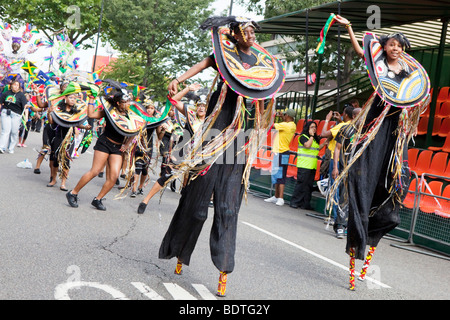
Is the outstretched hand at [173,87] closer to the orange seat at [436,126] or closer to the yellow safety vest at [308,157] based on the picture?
the yellow safety vest at [308,157]

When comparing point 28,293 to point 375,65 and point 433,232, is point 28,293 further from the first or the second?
point 433,232

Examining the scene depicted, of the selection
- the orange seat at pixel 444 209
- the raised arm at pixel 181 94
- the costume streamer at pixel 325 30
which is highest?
the costume streamer at pixel 325 30

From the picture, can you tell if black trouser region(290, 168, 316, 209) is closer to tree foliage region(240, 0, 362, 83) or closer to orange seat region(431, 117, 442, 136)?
orange seat region(431, 117, 442, 136)

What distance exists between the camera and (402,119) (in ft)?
18.0

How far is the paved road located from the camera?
4.66 metres

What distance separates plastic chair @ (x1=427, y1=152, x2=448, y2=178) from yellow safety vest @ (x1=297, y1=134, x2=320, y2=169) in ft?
7.43

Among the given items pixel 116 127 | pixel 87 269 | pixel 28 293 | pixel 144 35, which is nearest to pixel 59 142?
pixel 116 127

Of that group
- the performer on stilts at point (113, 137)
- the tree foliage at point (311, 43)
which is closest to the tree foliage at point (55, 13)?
the tree foliage at point (311, 43)

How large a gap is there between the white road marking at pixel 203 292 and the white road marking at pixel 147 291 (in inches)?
14.5

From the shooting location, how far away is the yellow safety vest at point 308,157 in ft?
39.9

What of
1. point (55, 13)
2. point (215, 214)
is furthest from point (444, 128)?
point (55, 13)

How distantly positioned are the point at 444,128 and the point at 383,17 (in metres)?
3.03

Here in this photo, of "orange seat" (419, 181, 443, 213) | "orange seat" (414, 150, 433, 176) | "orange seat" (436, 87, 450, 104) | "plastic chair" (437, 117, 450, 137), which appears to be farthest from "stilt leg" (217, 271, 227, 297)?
"orange seat" (436, 87, 450, 104)

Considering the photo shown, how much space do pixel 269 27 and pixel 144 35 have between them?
2082 cm
